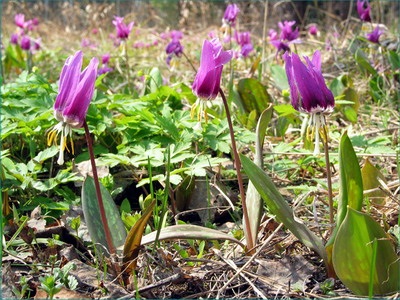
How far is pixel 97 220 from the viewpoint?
1.77m

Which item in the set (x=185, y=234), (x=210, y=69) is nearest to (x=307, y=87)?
(x=210, y=69)

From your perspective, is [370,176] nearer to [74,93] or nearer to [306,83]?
[306,83]

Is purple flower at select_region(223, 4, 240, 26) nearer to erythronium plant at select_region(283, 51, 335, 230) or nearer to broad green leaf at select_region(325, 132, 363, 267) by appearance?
erythronium plant at select_region(283, 51, 335, 230)

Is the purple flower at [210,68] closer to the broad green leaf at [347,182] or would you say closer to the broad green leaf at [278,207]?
the broad green leaf at [278,207]

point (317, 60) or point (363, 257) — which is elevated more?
point (317, 60)

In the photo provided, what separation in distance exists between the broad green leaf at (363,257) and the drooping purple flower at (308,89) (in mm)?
260

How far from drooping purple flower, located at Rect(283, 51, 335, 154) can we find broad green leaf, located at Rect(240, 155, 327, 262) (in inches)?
7.5

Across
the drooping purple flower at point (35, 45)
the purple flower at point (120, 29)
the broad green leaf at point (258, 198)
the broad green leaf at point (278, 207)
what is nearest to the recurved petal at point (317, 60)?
the broad green leaf at point (258, 198)

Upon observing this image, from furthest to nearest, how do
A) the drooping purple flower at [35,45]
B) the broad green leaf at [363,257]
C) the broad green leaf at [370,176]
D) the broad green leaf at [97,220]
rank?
the drooping purple flower at [35,45]
the broad green leaf at [370,176]
the broad green leaf at [97,220]
the broad green leaf at [363,257]

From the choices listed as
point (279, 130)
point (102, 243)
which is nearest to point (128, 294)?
point (102, 243)

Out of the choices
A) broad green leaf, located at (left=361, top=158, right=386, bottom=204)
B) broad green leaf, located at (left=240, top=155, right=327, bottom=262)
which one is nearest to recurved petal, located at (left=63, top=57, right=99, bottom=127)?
broad green leaf, located at (left=240, top=155, right=327, bottom=262)

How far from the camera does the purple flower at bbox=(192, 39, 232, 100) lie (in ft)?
5.31

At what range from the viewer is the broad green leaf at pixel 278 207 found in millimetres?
1608

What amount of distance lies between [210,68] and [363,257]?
0.65 metres
